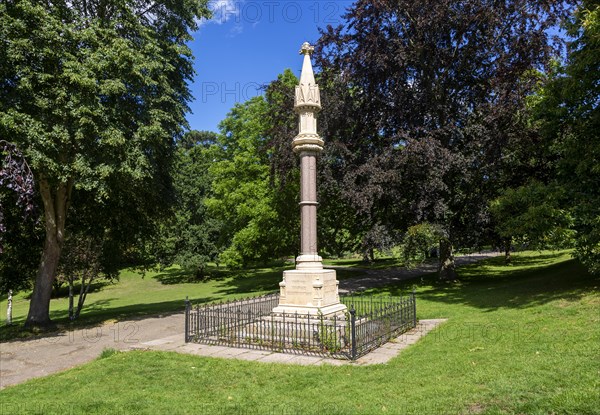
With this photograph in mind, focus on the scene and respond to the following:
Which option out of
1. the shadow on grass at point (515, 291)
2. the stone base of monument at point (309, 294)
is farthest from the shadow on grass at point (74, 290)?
the stone base of monument at point (309, 294)

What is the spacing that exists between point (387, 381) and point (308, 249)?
5.44 meters

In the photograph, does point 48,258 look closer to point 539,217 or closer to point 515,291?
point 539,217

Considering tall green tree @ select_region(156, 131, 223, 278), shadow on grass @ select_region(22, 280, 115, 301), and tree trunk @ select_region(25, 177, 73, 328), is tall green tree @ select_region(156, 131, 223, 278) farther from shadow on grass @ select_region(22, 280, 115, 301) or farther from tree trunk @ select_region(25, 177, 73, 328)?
tree trunk @ select_region(25, 177, 73, 328)

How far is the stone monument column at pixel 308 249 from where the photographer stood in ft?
35.4

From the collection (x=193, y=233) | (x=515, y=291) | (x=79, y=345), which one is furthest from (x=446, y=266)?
(x=193, y=233)

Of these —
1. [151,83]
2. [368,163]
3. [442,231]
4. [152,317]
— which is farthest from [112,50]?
[442,231]

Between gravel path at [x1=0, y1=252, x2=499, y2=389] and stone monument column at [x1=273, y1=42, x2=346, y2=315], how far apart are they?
3.16 meters

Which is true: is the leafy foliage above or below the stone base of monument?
above

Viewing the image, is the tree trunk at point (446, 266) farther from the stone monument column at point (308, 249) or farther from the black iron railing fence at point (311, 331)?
the stone monument column at point (308, 249)

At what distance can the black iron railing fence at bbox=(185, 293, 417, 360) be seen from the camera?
29.4ft

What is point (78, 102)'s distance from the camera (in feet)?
39.9

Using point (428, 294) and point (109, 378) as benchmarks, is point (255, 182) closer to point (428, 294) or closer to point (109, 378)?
point (428, 294)

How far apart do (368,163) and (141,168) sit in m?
10.0

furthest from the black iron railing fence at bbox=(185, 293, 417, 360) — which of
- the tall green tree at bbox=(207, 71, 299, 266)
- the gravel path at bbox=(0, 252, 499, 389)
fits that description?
the tall green tree at bbox=(207, 71, 299, 266)
